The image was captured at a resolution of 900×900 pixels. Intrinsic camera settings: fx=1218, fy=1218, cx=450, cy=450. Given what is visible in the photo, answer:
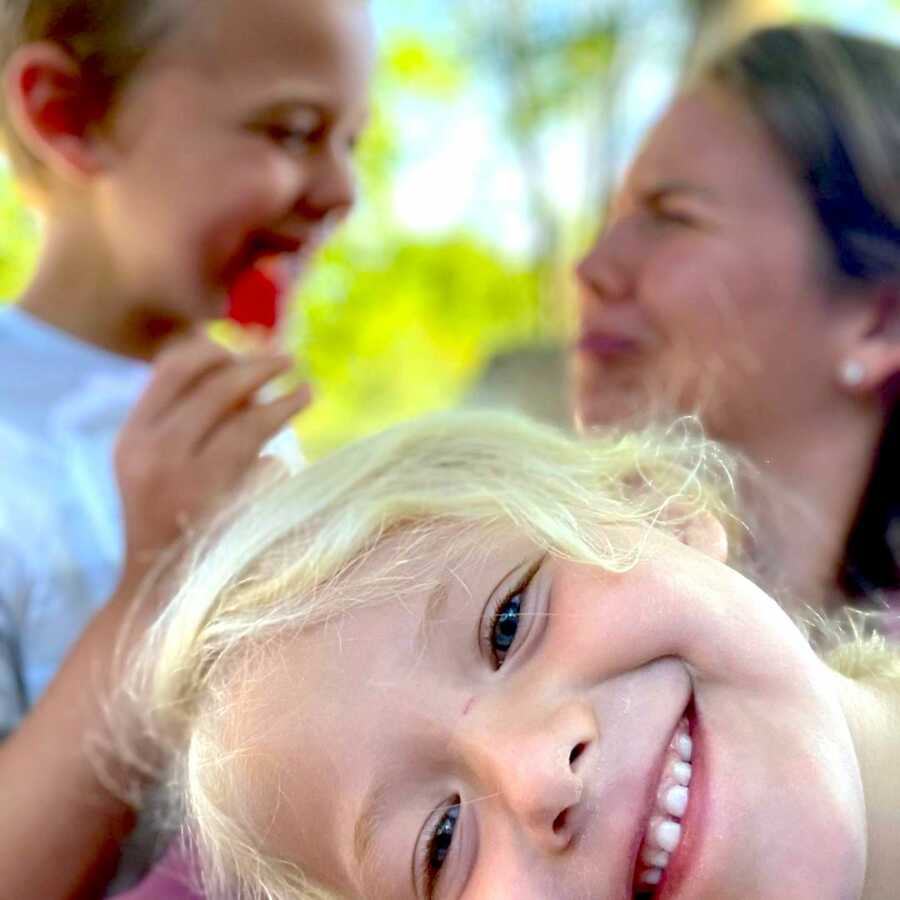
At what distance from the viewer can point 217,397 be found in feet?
4.55

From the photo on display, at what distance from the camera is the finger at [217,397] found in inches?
54.2

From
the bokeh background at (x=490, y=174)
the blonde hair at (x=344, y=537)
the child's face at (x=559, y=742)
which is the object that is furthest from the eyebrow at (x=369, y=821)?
the bokeh background at (x=490, y=174)

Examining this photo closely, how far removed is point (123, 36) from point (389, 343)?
17.2ft

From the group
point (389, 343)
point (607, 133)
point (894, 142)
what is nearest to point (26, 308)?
point (894, 142)

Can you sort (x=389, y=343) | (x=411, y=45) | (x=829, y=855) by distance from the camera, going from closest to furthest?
(x=829, y=855), (x=411, y=45), (x=389, y=343)

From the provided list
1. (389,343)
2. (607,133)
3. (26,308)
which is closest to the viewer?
(26,308)

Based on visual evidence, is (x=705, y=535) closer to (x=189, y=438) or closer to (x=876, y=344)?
(x=189, y=438)

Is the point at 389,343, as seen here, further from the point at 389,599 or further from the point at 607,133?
the point at 389,599

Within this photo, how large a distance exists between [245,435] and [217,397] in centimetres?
5

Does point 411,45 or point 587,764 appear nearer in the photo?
point 587,764

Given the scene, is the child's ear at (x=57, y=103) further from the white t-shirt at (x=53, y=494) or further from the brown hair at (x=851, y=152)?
the brown hair at (x=851, y=152)

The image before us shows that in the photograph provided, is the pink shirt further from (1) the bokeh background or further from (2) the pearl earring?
(1) the bokeh background

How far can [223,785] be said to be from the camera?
1157 millimetres

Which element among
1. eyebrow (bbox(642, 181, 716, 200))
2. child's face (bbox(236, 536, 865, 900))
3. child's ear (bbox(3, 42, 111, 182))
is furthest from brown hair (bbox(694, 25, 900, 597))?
child's ear (bbox(3, 42, 111, 182))
